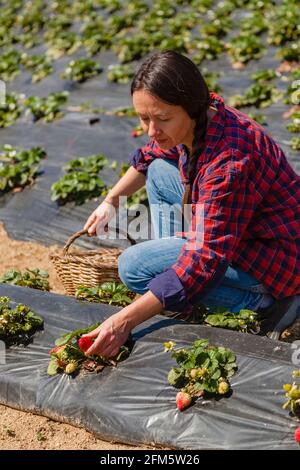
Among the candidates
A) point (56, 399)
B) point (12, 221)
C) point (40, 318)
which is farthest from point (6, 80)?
point (56, 399)

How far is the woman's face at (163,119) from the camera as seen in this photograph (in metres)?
2.98

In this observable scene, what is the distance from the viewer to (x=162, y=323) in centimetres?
334

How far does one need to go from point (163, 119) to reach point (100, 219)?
3.14ft

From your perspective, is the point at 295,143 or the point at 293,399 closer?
the point at 293,399

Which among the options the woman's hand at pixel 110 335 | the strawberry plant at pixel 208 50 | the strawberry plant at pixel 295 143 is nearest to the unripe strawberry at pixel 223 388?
the woman's hand at pixel 110 335

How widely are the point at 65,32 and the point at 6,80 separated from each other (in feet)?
4.46

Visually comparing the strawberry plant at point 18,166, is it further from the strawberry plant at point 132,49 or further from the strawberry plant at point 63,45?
the strawberry plant at point 63,45

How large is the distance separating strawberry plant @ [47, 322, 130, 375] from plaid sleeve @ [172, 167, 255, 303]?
1.39ft

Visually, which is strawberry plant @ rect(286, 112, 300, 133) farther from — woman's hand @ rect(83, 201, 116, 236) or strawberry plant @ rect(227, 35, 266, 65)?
woman's hand @ rect(83, 201, 116, 236)

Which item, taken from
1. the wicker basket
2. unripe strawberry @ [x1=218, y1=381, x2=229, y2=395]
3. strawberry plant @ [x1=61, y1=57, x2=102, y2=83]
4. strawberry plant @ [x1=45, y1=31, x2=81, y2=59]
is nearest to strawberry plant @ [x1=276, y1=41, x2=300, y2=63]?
strawberry plant @ [x1=61, y1=57, x2=102, y2=83]

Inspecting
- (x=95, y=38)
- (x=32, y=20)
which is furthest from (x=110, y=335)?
(x=32, y=20)

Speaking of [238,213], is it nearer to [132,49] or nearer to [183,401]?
[183,401]

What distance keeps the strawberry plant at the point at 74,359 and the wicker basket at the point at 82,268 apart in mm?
739

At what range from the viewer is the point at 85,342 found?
3.09 meters
